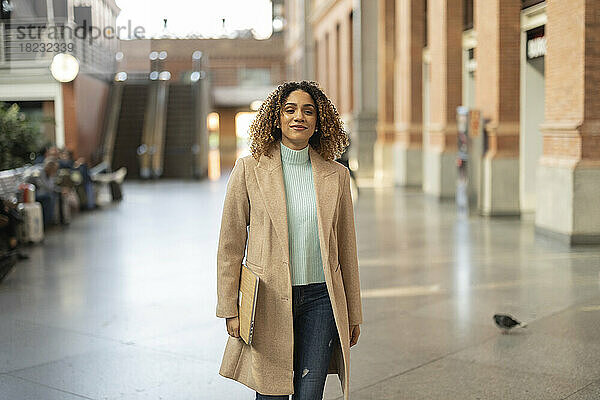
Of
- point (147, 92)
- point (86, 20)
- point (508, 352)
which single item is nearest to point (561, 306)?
point (508, 352)

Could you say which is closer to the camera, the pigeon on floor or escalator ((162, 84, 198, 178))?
the pigeon on floor

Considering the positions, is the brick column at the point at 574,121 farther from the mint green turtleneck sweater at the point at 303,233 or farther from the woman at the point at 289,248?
the mint green turtleneck sweater at the point at 303,233

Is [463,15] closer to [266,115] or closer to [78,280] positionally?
[78,280]

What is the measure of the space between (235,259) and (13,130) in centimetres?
1302

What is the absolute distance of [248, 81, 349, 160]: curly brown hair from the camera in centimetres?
358

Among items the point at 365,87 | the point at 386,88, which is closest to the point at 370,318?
the point at 386,88

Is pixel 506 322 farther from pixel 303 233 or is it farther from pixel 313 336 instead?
pixel 303 233

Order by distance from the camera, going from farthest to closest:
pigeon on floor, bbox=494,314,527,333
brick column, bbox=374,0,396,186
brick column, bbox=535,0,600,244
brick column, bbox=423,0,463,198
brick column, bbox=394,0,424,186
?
brick column, bbox=374,0,396,186 < brick column, bbox=394,0,424,186 < brick column, bbox=423,0,463,198 < brick column, bbox=535,0,600,244 < pigeon on floor, bbox=494,314,527,333

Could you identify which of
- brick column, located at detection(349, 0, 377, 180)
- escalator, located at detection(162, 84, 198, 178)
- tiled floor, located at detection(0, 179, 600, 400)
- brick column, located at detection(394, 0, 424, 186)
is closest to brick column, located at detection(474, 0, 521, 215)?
tiled floor, located at detection(0, 179, 600, 400)

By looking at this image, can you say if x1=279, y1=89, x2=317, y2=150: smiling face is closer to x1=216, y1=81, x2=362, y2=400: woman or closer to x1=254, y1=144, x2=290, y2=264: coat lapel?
x1=216, y1=81, x2=362, y2=400: woman

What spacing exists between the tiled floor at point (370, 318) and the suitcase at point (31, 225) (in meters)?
0.35

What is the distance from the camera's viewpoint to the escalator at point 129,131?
27859 millimetres

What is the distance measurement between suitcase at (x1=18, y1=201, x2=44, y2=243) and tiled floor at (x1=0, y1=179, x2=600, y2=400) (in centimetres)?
35

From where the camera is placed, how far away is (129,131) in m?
28.5
